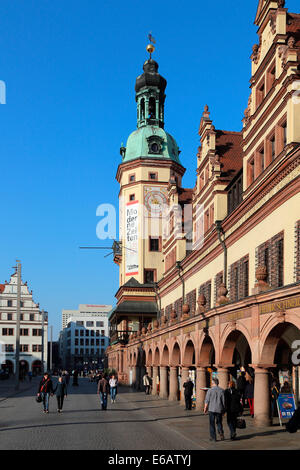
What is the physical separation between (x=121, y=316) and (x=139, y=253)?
6.94 m

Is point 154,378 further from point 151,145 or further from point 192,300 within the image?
point 151,145

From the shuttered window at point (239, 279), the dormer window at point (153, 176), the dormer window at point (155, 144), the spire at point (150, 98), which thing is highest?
the spire at point (150, 98)

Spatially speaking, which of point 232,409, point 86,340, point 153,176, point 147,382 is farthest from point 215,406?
point 86,340

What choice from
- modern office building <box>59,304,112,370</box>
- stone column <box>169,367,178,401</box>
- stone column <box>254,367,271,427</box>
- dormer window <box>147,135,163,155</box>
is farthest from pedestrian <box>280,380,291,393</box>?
modern office building <box>59,304,112,370</box>

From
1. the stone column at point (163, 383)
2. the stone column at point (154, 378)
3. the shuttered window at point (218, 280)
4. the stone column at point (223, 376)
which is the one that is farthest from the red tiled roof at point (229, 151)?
the stone column at point (154, 378)

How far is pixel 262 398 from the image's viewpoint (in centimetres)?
1981

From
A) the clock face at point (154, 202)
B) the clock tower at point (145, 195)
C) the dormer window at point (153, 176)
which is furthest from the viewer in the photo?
the dormer window at point (153, 176)

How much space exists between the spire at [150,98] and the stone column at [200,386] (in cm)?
4827

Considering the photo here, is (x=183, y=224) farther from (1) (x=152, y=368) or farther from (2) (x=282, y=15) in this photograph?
(2) (x=282, y=15)

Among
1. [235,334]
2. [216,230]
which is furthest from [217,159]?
A: [235,334]

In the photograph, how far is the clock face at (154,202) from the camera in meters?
67.4

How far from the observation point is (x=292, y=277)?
20.6 m

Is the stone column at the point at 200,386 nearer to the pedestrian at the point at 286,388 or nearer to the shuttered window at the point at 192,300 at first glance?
the pedestrian at the point at 286,388
